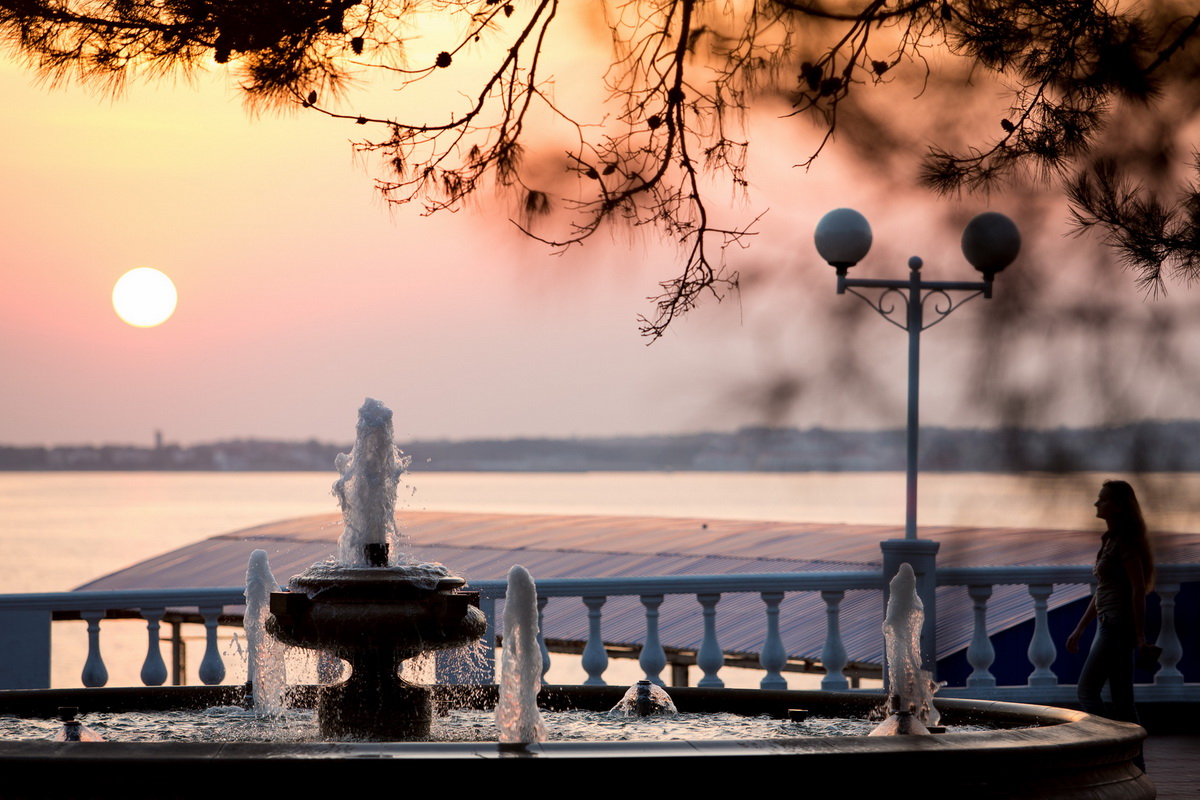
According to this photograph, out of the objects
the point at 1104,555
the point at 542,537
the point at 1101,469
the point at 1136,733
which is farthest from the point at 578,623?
the point at 1136,733

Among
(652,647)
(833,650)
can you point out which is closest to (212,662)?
(652,647)

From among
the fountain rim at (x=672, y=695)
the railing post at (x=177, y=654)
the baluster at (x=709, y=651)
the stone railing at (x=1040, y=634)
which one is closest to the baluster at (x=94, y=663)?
the fountain rim at (x=672, y=695)

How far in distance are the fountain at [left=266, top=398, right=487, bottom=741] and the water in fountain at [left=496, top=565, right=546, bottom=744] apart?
685 millimetres

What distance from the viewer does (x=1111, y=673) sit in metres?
9.03

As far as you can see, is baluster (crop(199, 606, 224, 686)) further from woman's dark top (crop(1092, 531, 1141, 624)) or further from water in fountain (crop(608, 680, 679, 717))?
woman's dark top (crop(1092, 531, 1141, 624))

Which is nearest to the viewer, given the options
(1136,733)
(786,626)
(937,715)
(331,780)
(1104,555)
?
(331,780)

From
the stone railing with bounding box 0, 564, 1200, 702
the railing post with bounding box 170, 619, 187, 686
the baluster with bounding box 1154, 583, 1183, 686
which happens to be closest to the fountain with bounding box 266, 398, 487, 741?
the stone railing with bounding box 0, 564, 1200, 702

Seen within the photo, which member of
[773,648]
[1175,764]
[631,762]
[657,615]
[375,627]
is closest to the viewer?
[631,762]

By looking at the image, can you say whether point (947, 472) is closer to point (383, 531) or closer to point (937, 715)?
point (937, 715)

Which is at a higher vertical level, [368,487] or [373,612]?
[368,487]

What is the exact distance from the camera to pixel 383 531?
7652 millimetres

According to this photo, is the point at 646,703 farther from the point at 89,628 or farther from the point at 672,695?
the point at 89,628

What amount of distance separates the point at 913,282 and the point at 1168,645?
3145 millimetres

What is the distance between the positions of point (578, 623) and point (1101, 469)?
1382 cm
